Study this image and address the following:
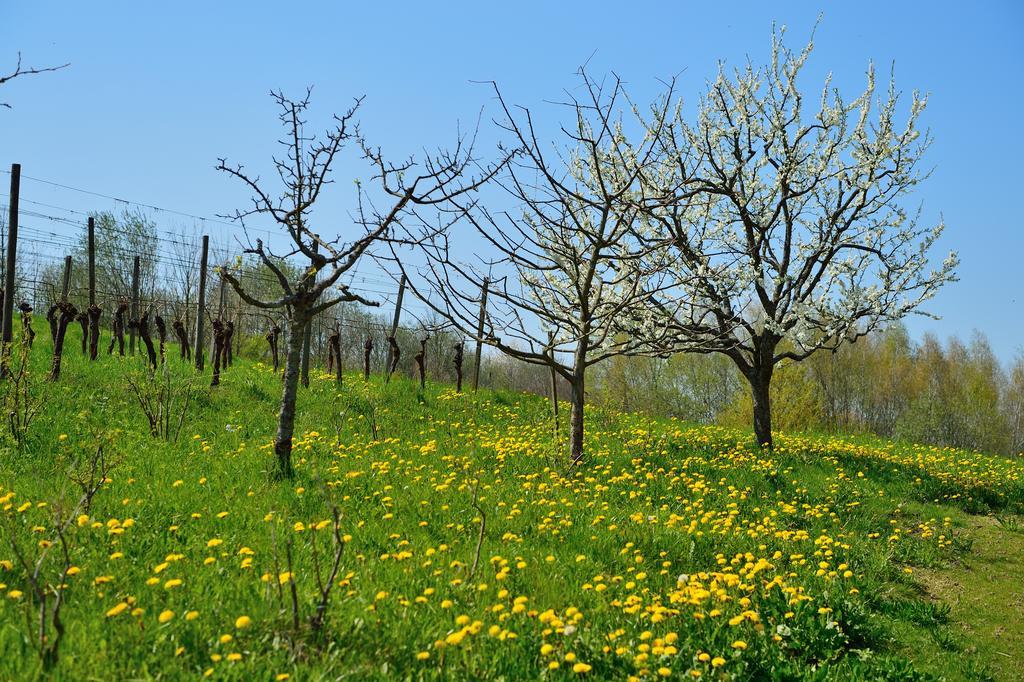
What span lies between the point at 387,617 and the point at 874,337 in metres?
42.0

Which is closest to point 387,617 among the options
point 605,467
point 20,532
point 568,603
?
point 568,603

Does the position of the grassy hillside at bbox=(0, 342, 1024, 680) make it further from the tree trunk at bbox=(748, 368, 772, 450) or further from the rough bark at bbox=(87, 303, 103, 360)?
the rough bark at bbox=(87, 303, 103, 360)

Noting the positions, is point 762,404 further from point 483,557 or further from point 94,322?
point 94,322

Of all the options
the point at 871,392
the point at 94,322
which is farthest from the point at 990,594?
the point at 871,392

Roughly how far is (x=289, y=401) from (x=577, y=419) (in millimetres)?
3934

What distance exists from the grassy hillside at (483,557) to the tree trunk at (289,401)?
0.30m

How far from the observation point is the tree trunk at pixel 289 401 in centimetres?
810

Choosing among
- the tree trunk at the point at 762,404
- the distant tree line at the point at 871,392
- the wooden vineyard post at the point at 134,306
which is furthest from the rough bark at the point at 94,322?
the distant tree line at the point at 871,392

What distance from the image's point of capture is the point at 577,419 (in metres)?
9.77

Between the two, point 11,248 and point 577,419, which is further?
point 11,248

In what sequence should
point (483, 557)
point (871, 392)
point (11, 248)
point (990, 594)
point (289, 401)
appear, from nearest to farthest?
point (483, 557)
point (990, 594)
point (289, 401)
point (11, 248)
point (871, 392)

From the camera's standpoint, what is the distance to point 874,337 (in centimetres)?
3991

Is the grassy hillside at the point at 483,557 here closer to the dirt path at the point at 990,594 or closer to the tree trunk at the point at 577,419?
the dirt path at the point at 990,594

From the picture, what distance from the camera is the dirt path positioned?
5.49 metres
